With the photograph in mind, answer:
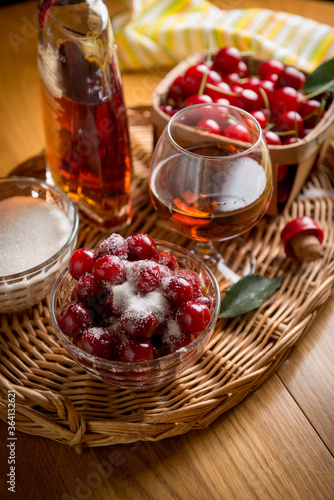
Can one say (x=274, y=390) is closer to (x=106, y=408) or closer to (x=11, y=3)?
(x=106, y=408)

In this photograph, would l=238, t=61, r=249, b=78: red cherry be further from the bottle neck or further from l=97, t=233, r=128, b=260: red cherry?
l=97, t=233, r=128, b=260: red cherry

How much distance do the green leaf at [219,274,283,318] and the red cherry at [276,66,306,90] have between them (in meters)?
0.36

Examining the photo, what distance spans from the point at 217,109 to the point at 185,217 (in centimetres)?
17

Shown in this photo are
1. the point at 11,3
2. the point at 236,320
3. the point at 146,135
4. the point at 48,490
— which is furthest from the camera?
the point at 11,3

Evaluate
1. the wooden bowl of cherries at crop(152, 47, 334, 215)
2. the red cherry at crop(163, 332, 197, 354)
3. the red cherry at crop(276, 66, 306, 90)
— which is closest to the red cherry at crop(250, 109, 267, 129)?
the wooden bowl of cherries at crop(152, 47, 334, 215)

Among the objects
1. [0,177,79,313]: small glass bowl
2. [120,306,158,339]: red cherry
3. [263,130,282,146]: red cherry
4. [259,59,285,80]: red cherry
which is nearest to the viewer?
[120,306,158,339]: red cherry

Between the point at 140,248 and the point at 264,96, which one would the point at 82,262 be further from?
the point at 264,96

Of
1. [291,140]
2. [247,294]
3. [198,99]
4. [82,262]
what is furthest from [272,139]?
[82,262]

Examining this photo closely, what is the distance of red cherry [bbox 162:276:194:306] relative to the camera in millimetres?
562

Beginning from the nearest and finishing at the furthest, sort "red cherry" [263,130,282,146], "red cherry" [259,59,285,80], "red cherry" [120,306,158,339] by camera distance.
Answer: "red cherry" [120,306,158,339] → "red cherry" [263,130,282,146] → "red cherry" [259,59,285,80]

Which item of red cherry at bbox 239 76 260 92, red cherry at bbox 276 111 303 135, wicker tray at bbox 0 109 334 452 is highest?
red cherry at bbox 239 76 260 92

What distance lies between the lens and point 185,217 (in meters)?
0.65

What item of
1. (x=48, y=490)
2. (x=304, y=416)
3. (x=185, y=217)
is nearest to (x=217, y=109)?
(x=185, y=217)

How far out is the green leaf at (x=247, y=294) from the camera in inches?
27.2
